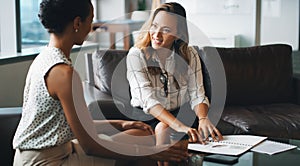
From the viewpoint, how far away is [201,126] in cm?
228

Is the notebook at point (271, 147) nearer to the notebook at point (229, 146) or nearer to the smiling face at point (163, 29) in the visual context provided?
the notebook at point (229, 146)

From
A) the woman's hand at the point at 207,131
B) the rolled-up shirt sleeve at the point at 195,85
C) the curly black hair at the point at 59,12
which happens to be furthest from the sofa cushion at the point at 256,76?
the curly black hair at the point at 59,12

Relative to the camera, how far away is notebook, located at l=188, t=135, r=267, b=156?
196cm

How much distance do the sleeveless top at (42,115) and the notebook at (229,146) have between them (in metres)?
0.60

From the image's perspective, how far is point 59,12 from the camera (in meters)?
1.63

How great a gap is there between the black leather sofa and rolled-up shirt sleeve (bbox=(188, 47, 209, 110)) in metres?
0.35

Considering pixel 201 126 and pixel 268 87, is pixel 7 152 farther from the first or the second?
pixel 268 87

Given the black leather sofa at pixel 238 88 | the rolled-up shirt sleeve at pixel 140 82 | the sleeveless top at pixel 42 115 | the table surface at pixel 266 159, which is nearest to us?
the sleeveless top at pixel 42 115

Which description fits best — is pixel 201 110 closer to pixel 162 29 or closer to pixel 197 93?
pixel 197 93

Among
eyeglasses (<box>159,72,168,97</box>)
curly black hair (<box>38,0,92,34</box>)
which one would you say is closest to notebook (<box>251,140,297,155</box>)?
eyeglasses (<box>159,72,168,97</box>)

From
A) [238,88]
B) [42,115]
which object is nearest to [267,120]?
[238,88]

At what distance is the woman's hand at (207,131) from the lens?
2133 mm

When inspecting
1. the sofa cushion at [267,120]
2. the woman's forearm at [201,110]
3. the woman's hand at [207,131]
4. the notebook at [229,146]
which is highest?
the woman's forearm at [201,110]

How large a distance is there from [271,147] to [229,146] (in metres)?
0.19
